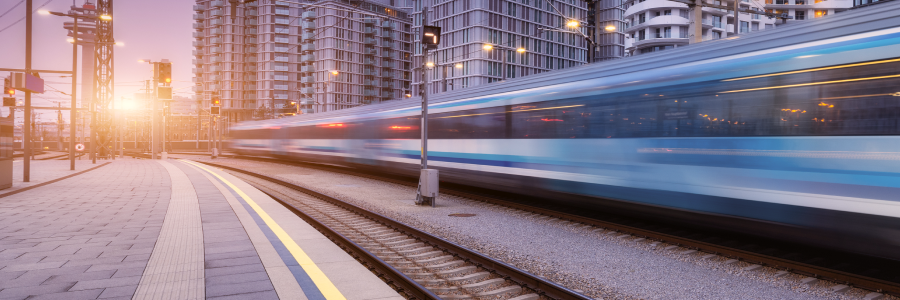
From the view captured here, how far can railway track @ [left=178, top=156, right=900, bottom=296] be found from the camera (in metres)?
5.51

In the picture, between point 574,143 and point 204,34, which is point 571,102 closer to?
point 574,143

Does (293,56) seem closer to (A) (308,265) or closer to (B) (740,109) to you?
(A) (308,265)

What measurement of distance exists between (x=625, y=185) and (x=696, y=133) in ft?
4.91

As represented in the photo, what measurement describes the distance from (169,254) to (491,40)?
2834 inches

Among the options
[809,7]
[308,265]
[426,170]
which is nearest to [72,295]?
[308,265]

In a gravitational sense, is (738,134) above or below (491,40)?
below

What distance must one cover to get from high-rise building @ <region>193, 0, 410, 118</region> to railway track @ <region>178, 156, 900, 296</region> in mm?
89252

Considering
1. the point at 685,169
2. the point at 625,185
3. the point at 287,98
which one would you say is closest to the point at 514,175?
the point at 625,185

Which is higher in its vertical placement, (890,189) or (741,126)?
(741,126)

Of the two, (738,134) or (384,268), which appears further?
(738,134)

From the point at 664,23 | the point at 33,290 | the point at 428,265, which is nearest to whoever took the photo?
the point at 33,290

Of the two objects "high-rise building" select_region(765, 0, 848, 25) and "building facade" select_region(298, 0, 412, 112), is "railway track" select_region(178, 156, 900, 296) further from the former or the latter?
"building facade" select_region(298, 0, 412, 112)

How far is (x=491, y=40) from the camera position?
75.5 metres

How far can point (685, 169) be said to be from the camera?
7426 mm
